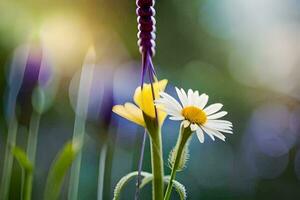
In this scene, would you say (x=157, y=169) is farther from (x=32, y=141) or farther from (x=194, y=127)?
(x=32, y=141)

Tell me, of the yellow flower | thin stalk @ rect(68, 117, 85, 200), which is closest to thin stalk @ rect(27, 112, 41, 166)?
thin stalk @ rect(68, 117, 85, 200)

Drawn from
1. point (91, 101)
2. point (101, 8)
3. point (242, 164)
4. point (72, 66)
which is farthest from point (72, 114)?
point (91, 101)

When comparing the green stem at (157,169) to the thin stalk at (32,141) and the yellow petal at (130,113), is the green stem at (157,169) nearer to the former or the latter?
the yellow petal at (130,113)

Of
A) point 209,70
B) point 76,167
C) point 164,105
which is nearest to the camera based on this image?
point 164,105

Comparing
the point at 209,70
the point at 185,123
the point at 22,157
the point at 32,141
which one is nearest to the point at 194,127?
the point at 185,123

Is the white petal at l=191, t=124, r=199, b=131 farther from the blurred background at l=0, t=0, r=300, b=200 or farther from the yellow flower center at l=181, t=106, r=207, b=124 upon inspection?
the blurred background at l=0, t=0, r=300, b=200

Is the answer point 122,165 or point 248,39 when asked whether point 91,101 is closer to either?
point 122,165
